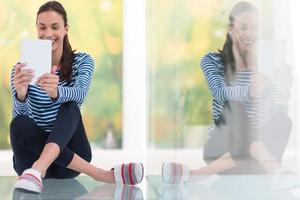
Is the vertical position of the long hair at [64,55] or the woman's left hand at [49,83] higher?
the long hair at [64,55]

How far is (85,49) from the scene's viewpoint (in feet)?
14.2

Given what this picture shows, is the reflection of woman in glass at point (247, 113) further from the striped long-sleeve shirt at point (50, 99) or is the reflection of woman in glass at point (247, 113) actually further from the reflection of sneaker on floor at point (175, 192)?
the striped long-sleeve shirt at point (50, 99)

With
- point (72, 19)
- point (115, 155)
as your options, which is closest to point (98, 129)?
point (115, 155)

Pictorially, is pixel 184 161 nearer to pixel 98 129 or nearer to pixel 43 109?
pixel 43 109

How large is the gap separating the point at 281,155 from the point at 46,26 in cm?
103

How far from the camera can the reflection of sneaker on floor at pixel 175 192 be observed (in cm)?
188

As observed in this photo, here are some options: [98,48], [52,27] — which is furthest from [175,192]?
[98,48]

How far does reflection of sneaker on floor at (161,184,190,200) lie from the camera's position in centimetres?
188

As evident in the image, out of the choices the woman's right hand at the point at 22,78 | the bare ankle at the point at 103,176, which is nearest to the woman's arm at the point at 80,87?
the woman's right hand at the point at 22,78

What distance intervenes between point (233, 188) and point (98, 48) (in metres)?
2.52

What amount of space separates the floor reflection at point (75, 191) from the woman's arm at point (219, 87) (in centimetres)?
44

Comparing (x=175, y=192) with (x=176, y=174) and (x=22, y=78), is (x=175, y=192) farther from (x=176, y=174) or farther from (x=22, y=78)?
(x=22, y=78)

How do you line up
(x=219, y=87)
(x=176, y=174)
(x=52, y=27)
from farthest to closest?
(x=52, y=27) → (x=176, y=174) → (x=219, y=87)

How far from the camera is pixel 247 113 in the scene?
2.10 meters
